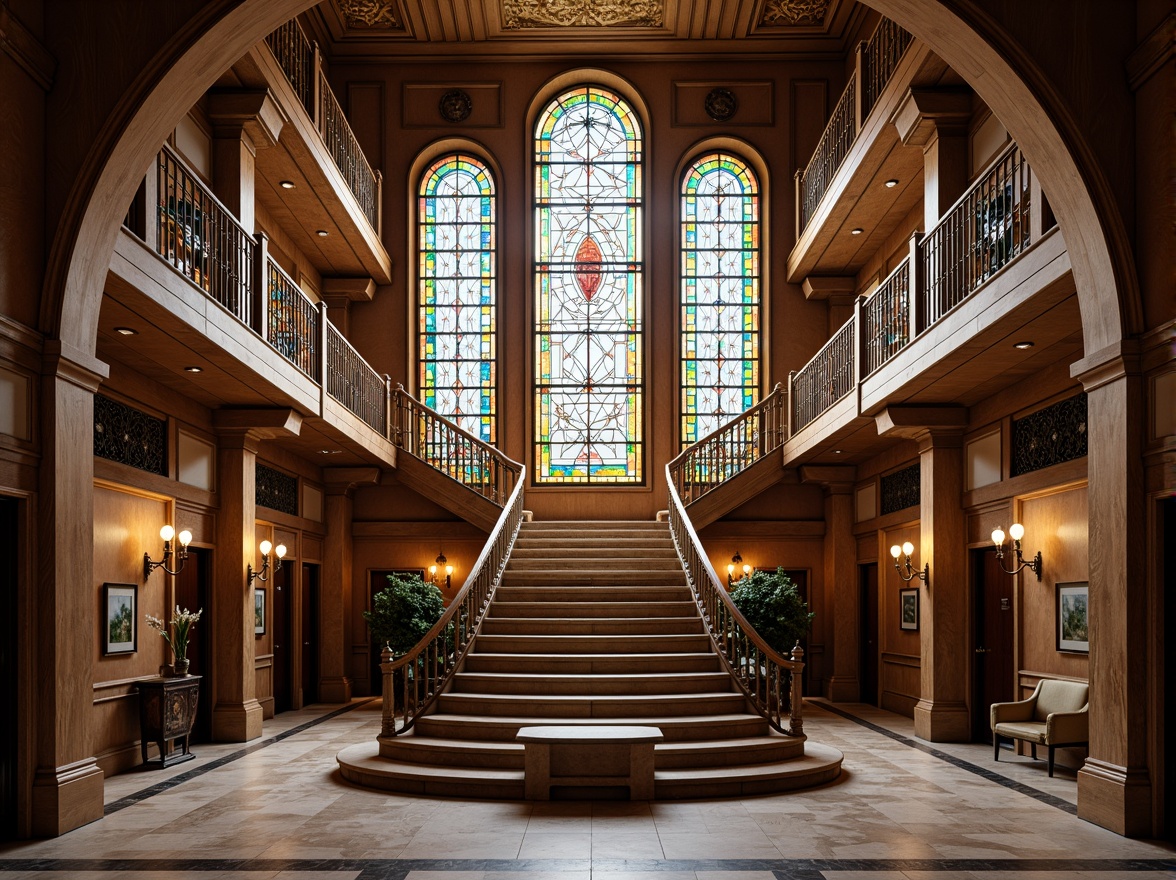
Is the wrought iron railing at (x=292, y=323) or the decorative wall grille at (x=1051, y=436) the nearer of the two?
the decorative wall grille at (x=1051, y=436)

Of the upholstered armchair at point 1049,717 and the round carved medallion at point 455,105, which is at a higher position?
the round carved medallion at point 455,105

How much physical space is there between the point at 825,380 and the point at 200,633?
819cm

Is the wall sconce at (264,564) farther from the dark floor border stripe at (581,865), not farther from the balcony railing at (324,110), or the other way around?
the dark floor border stripe at (581,865)

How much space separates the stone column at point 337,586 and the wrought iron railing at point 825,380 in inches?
242

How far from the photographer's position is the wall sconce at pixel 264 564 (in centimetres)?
1245

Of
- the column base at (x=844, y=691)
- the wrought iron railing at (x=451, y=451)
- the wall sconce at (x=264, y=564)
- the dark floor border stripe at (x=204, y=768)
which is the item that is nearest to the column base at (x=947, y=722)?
the column base at (x=844, y=691)

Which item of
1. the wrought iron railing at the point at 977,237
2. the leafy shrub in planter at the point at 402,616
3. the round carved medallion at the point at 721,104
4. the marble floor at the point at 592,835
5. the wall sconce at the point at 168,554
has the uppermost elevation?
the round carved medallion at the point at 721,104

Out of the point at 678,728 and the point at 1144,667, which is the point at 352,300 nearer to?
the point at 678,728

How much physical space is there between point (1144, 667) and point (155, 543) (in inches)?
341

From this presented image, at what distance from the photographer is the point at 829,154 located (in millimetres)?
15570

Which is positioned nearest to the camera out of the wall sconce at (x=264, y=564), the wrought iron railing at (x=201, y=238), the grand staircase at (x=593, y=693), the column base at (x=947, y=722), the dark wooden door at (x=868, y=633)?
the wrought iron railing at (x=201, y=238)

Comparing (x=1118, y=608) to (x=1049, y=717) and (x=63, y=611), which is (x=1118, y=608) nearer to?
(x=1049, y=717)

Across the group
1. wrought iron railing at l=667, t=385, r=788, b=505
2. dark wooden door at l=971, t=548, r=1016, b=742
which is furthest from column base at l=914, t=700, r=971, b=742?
wrought iron railing at l=667, t=385, r=788, b=505

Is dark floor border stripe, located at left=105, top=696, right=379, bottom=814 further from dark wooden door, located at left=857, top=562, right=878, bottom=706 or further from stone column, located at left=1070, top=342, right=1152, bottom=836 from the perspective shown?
dark wooden door, located at left=857, top=562, right=878, bottom=706
